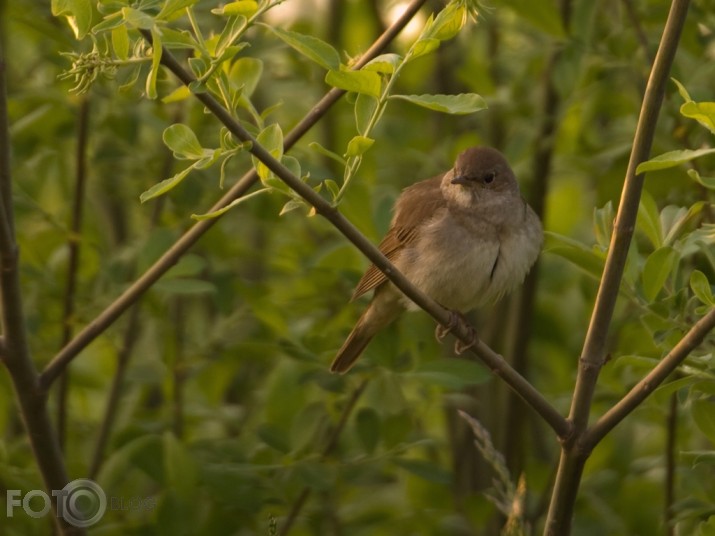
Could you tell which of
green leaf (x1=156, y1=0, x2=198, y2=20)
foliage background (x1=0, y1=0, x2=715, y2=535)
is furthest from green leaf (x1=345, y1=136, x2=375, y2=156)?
foliage background (x1=0, y1=0, x2=715, y2=535)

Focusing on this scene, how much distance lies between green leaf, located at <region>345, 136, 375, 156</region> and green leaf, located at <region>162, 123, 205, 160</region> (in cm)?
33

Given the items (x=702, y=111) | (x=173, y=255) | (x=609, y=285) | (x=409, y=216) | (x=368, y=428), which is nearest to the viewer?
(x=702, y=111)

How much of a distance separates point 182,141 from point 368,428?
6.05 ft

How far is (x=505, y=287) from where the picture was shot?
4.54 m

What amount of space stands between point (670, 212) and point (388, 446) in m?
1.54

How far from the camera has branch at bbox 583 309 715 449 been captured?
106 inches

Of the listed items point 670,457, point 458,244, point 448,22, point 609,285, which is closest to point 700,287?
point 609,285

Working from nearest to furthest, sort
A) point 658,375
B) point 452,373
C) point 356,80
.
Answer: point 356,80 → point 658,375 → point 452,373

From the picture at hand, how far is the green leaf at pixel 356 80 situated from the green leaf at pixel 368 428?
6.05 feet

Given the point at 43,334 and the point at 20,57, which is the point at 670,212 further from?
the point at 20,57

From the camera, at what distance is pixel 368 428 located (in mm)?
4148

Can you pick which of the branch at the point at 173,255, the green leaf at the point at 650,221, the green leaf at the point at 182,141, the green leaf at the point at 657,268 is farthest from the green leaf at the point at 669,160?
the green leaf at the point at 182,141

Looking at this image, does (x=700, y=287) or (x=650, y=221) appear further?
(x=650, y=221)

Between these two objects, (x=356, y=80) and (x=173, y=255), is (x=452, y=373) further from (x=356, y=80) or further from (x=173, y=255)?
(x=356, y=80)
